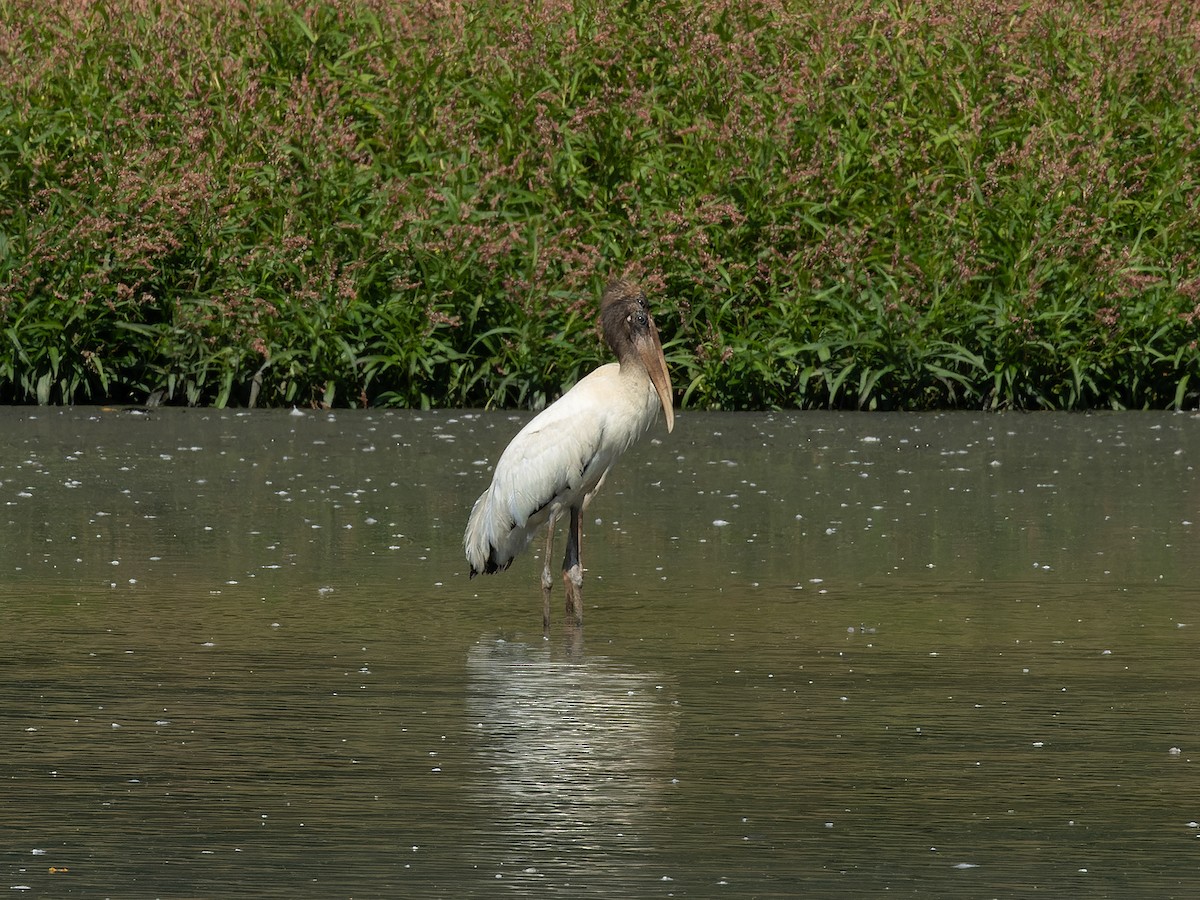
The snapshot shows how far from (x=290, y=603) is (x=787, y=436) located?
7051mm

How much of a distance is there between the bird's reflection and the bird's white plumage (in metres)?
1.25

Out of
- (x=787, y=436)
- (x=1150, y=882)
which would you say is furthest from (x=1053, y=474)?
(x=1150, y=882)

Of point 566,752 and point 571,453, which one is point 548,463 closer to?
point 571,453

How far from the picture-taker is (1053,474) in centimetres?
1410

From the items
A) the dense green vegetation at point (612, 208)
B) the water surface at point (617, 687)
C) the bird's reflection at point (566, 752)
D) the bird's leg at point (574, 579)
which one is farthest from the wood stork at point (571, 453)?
the dense green vegetation at point (612, 208)

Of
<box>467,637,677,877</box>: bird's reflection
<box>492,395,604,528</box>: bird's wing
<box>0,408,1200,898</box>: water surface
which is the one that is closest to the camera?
<box>0,408,1200,898</box>: water surface

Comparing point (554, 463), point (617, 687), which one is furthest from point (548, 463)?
point (617, 687)

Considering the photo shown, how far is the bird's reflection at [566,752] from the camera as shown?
5.68 metres

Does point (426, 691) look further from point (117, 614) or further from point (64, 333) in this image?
point (64, 333)

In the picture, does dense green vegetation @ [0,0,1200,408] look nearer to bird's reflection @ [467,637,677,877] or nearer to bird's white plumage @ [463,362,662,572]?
bird's white plumage @ [463,362,662,572]

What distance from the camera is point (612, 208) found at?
1903 centimetres

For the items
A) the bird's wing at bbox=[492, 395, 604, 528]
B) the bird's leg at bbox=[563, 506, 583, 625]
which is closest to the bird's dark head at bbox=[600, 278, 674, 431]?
the bird's wing at bbox=[492, 395, 604, 528]

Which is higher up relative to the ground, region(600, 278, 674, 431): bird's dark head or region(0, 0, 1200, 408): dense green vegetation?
region(600, 278, 674, 431): bird's dark head

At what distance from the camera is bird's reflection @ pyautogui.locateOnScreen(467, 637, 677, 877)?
18.6ft
